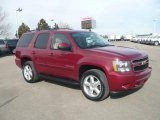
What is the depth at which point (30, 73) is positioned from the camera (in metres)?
9.45

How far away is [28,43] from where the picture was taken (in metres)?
9.45

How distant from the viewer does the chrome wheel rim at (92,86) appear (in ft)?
22.4

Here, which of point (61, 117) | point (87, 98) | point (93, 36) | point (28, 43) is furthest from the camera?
point (28, 43)

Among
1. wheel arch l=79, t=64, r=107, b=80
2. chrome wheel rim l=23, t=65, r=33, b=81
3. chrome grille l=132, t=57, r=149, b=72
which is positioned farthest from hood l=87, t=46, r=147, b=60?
chrome wheel rim l=23, t=65, r=33, b=81

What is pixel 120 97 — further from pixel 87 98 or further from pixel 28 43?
pixel 28 43

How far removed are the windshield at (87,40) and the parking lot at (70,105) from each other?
1.43 m

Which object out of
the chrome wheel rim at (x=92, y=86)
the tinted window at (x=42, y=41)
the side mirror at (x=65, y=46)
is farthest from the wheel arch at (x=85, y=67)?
the tinted window at (x=42, y=41)

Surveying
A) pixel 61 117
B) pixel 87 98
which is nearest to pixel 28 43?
pixel 87 98

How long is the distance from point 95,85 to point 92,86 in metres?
0.11

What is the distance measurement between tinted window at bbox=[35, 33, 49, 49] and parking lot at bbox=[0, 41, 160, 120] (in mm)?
1362

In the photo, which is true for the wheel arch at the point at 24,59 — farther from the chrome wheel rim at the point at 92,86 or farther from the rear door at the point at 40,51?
the chrome wheel rim at the point at 92,86

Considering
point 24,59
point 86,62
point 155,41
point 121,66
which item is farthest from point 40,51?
point 155,41

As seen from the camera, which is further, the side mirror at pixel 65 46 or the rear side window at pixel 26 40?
the rear side window at pixel 26 40

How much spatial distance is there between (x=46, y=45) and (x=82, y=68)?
180cm
